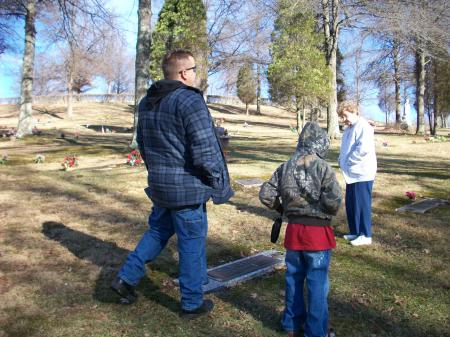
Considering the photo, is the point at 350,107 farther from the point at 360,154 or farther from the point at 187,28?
the point at 187,28

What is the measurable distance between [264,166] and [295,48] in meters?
12.8

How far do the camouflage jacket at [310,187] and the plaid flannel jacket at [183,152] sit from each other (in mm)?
501

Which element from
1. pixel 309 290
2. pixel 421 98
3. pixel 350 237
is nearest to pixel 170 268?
pixel 309 290

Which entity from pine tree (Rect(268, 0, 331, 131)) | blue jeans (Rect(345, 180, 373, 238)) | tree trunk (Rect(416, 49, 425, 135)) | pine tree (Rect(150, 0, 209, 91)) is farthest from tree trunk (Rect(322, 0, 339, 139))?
blue jeans (Rect(345, 180, 373, 238))

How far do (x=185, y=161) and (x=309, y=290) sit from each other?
1248mm

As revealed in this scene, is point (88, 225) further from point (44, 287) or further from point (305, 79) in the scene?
point (305, 79)

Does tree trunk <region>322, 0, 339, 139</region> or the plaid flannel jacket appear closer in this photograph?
the plaid flannel jacket

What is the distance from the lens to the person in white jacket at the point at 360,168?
5.25 m

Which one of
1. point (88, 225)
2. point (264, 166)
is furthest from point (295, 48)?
point (88, 225)

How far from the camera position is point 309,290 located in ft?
10.2

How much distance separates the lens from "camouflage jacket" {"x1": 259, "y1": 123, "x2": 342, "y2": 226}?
3.11 m

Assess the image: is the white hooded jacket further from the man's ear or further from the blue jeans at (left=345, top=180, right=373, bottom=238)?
the man's ear

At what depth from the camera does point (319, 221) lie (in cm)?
312

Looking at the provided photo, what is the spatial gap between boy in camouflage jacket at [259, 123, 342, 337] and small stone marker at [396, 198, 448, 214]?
4285mm
